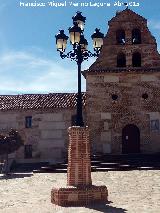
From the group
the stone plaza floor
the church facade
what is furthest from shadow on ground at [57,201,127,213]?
the church facade

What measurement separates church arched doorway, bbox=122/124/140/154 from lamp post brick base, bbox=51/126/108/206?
1381 centimetres

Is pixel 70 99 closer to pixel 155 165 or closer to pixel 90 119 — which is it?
pixel 90 119

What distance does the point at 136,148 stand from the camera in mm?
24500

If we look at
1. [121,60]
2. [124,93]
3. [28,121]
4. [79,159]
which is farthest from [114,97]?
[79,159]

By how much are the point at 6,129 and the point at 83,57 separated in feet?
69.1

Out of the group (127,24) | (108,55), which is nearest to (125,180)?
(108,55)

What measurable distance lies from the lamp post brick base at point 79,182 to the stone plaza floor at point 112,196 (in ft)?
1.19

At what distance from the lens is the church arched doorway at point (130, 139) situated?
80.2 ft

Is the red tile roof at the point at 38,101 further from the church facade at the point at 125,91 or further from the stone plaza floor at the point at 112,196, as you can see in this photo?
the stone plaza floor at the point at 112,196

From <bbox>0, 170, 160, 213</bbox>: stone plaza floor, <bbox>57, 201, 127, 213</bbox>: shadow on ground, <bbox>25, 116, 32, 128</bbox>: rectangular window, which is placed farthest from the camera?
<bbox>25, 116, 32, 128</bbox>: rectangular window

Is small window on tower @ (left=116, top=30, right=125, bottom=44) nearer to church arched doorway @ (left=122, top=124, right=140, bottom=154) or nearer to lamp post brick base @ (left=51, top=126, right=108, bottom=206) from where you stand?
church arched doorway @ (left=122, top=124, right=140, bottom=154)

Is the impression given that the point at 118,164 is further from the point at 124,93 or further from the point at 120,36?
the point at 120,36

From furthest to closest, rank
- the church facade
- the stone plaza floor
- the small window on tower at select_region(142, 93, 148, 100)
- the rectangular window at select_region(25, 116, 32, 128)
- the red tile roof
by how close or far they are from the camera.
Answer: the rectangular window at select_region(25, 116, 32, 128) < the red tile roof < the small window on tower at select_region(142, 93, 148, 100) < the church facade < the stone plaza floor

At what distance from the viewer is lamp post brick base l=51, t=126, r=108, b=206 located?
10453 mm
